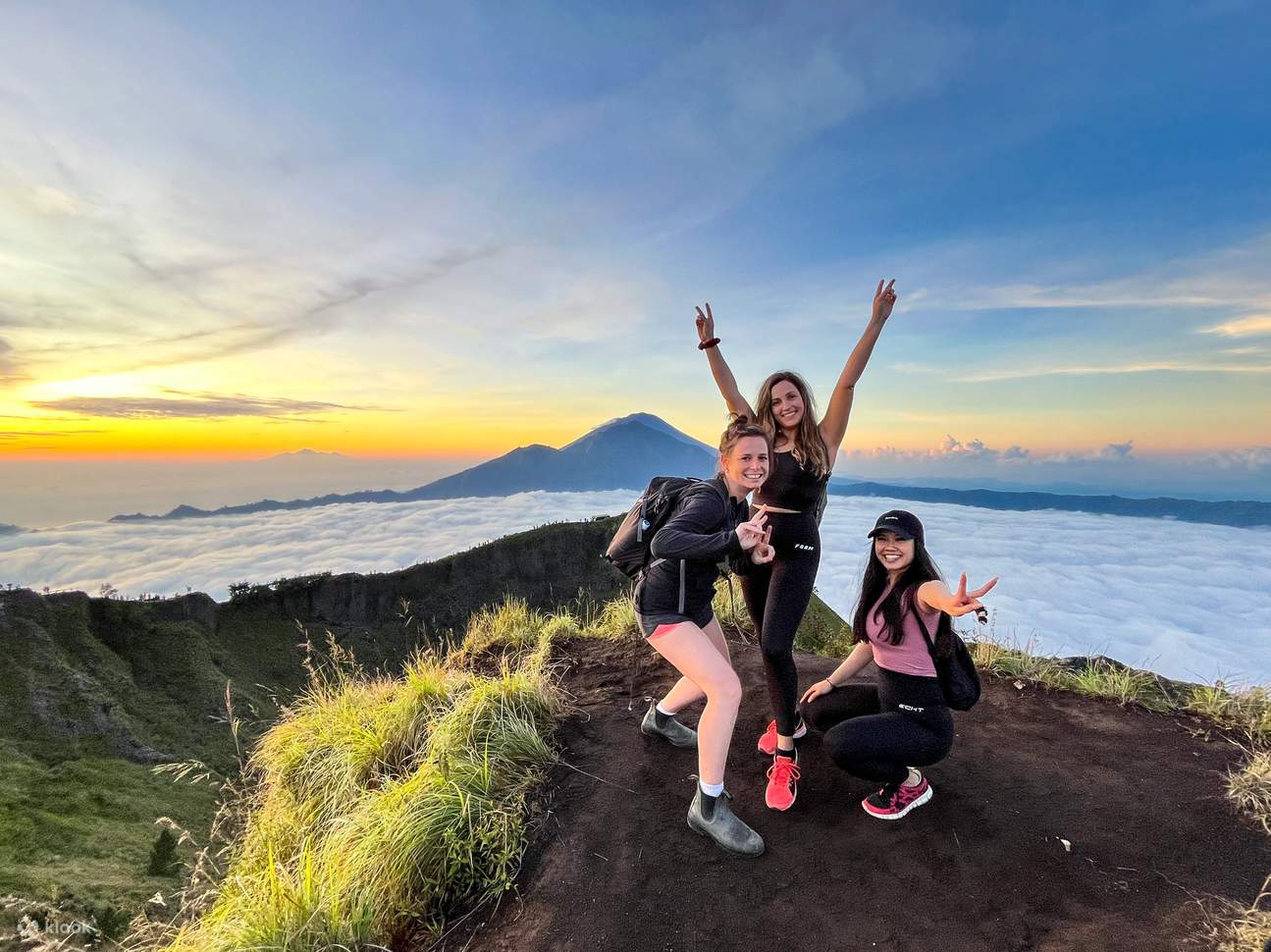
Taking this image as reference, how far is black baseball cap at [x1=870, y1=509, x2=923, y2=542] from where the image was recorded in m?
3.79

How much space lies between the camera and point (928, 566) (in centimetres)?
389

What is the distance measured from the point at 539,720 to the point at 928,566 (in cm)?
339

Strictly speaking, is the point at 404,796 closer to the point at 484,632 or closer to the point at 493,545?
the point at 484,632

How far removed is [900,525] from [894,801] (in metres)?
1.83

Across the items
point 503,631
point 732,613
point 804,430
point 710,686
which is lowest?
point 503,631

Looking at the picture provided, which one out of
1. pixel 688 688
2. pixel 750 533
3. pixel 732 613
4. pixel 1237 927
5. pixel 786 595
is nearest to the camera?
pixel 1237 927

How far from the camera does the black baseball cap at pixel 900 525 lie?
3.79 m

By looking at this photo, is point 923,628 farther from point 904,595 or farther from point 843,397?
point 843,397

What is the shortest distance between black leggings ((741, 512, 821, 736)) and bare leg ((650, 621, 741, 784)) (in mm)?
646

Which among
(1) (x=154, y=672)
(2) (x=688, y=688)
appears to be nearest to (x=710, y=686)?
(2) (x=688, y=688)

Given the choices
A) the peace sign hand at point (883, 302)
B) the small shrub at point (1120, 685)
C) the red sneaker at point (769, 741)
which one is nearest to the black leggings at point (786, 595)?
the red sneaker at point (769, 741)

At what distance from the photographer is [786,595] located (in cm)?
394

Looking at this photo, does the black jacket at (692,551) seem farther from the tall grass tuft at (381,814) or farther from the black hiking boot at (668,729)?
the tall grass tuft at (381,814)

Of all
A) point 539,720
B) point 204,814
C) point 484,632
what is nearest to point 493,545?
point 204,814
